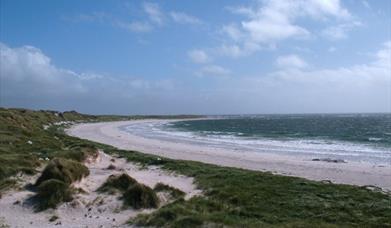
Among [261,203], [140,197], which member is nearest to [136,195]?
[140,197]

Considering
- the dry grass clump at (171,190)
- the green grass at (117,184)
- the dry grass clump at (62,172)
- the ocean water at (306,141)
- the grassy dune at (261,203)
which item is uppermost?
the dry grass clump at (62,172)

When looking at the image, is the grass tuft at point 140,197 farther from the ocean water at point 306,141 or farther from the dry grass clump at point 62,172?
the ocean water at point 306,141

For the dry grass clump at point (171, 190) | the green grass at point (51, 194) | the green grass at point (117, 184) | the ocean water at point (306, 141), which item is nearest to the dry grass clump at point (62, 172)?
the green grass at point (51, 194)

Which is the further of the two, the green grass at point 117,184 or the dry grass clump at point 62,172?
the dry grass clump at point 62,172

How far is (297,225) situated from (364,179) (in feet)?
50.9

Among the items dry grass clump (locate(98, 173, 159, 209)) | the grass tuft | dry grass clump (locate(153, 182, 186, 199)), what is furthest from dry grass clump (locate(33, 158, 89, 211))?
dry grass clump (locate(153, 182, 186, 199))

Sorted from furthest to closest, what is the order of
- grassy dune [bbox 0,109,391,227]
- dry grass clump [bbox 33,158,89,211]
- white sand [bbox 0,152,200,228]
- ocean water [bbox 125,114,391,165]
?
ocean water [bbox 125,114,391,165], dry grass clump [bbox 33,158,89,211], white sand [bbox 0,152,200,228], grassy dune [bbox 0,109,391,227]

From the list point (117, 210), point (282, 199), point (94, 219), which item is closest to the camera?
point (94, 219)

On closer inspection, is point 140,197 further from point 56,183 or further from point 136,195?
point 56,183

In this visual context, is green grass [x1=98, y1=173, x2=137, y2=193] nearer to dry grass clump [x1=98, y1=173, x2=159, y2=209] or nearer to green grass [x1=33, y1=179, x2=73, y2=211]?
dry grass clump [x1=98, y1=173, x2=159, y2=209]

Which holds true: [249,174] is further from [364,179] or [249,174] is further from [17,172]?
[17,172]

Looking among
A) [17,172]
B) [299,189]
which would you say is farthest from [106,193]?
[299,189]

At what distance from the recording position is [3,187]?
18484mm

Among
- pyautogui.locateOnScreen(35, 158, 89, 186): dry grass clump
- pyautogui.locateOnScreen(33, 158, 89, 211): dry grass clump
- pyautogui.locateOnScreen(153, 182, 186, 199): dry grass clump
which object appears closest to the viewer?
pyautogui.locateOnScreen(33, 158, 89, 211): dry grass clump
